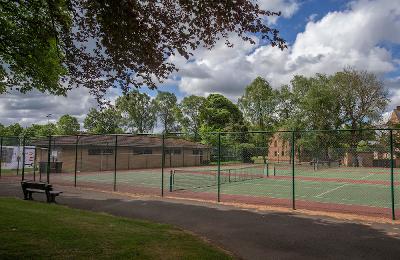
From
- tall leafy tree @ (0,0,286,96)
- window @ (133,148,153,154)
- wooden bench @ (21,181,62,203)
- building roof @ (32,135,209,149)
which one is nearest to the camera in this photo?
tall leafy tree @ (0,0,286,96)

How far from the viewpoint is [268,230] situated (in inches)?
399

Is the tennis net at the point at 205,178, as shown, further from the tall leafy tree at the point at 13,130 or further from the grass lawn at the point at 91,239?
the tall leafy tree at the point at 13,130

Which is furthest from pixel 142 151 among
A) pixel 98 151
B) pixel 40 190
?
pixel 40 190

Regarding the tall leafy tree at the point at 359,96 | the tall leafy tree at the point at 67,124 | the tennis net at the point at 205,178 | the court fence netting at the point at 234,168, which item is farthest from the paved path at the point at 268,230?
the tall leafy tree at the point at 67,124

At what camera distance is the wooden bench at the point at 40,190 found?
14.6 meters

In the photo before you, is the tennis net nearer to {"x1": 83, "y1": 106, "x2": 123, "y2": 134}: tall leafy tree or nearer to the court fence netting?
the court fence netting

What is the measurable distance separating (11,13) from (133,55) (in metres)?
6.64

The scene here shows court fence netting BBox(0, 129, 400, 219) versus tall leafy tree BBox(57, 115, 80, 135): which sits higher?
tall leafy tree BBox(57, 115, 80, 135)

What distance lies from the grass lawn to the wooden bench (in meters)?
3.92

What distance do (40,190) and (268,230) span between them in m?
9.92

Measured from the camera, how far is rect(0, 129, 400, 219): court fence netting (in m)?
Answer: 17.5

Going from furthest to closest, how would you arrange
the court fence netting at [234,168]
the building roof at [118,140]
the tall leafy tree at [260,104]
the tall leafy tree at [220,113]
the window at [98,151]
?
the tall leafy tree at [220,113]
the tall leafy tree at [260,104]
the window at [98,151]
the building roof at [118,140]
the court fence netting at [234,168]

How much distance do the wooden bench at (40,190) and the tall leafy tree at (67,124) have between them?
84.7 meters

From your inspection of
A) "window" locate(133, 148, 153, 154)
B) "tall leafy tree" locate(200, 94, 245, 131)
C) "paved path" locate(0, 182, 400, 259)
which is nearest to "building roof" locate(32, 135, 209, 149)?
"window" locate(133, 148, 153, 154)
